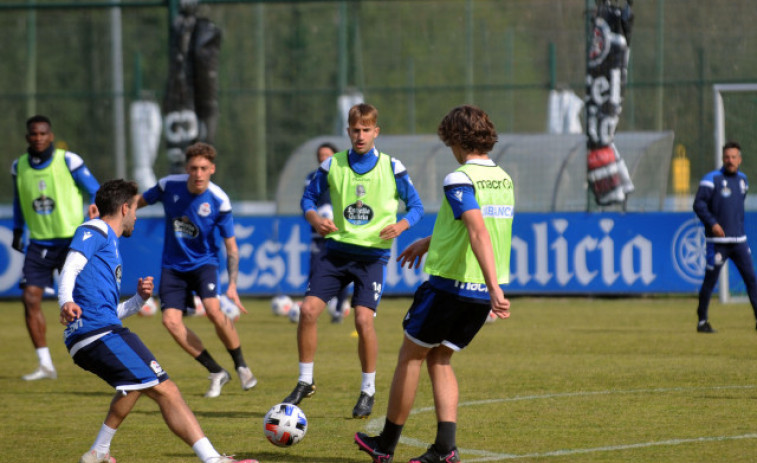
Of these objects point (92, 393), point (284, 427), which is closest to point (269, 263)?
point (92, 393)

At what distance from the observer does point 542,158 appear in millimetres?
20141

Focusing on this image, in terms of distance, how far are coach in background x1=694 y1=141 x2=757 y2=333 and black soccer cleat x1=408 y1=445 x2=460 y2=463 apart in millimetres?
7884

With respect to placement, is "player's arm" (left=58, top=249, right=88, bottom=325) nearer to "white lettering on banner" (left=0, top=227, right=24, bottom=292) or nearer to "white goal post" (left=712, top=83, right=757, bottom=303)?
"white goal post" (left=712, top=83, right=757, bottom=303)

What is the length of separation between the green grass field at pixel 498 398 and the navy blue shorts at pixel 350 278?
2.82ft

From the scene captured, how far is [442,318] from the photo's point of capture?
6.90 metres

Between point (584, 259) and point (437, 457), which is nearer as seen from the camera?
point (437, 457)

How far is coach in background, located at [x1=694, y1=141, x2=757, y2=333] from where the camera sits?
559 inches

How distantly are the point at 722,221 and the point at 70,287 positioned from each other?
31.1 ft

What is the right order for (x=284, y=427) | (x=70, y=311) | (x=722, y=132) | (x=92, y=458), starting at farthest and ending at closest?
(x=722, y=132) → (x=284, y=427) → (x=92, y=458) → (x=70, y=311)

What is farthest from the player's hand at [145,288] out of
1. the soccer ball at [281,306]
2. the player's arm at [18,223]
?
the soccer ball at [281,306]

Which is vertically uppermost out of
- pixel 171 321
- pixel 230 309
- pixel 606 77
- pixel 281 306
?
pixel 606 77

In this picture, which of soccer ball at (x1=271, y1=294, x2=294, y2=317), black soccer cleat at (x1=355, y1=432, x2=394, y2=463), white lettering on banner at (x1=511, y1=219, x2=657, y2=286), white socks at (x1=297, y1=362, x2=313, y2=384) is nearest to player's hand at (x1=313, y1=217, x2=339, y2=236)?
white socks at (x1=297, y1=362, x2=313, y2=384)

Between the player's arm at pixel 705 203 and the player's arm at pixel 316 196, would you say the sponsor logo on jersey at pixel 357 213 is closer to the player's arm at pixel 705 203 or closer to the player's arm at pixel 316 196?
the player's arm at pixel 316 196

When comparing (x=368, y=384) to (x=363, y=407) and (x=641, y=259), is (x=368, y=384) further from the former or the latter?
(x=641, y=259)
